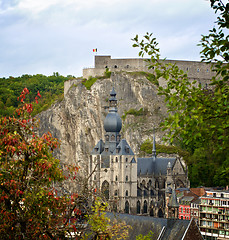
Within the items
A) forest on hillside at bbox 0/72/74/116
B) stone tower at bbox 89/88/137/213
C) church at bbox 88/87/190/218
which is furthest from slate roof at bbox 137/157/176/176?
forest on hillside at bbox 0/72/74/116

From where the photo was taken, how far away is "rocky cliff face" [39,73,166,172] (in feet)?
309

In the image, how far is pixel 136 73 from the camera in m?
97.1

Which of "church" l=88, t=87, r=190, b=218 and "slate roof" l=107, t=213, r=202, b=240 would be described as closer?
"slate roof" l=107, t=213, r=202, b=240

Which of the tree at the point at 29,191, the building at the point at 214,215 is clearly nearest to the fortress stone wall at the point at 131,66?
the building at the point at 214,215

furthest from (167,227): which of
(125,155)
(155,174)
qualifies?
(155,174)

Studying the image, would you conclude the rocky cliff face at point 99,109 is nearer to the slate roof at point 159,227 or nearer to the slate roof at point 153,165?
the slate roof at point 153,165

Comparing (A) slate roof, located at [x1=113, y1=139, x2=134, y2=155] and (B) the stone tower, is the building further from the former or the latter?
(A) slate roof, located at [x1=113, y1=139, x2=134, y2=155]

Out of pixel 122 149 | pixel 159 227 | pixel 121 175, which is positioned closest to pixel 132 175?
pixel 121 175

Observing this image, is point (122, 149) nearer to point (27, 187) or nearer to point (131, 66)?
point (131, 66)

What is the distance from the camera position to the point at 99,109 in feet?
313

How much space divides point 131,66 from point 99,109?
35.5 feet

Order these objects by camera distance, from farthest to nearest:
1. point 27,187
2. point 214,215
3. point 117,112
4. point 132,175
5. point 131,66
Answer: point 131,66 → point 117,112 → point 132,175 → point 214,215 → point 27,187

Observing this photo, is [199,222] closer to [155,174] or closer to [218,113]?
[155,174]

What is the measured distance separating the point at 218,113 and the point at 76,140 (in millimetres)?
85762
